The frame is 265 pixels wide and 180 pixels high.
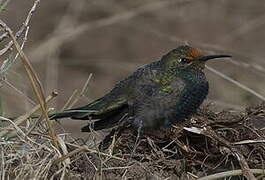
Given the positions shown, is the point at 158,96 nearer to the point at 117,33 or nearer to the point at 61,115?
the point at 61,115

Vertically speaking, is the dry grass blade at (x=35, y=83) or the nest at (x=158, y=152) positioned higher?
the dry grass blade at (x=35, y=83)

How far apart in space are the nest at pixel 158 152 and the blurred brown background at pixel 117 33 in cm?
430

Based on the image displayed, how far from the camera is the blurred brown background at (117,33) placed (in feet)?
26.9

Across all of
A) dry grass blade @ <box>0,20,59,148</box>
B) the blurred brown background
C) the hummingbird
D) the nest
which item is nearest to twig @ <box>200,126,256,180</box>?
the nest

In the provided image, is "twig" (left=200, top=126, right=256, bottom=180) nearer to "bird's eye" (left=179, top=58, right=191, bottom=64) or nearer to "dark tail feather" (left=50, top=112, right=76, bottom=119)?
"bird's eye" (left=179, top=58, right=191, bottom=64)

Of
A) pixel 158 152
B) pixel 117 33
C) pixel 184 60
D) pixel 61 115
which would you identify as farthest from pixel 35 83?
pixel 117 33

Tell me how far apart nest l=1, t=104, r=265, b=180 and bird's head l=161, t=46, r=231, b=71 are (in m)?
0.20

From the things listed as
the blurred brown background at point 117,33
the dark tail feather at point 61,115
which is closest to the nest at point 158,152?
the dark tail feather at point 61,115

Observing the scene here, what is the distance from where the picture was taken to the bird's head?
368cm

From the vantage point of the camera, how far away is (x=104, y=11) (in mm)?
9281

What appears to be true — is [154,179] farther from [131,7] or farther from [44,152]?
[131,7]

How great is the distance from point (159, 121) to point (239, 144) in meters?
0.36

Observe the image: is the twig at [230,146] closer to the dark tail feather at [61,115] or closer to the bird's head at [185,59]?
the bird's head at [185,59]

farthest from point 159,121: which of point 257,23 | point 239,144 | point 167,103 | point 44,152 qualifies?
point 257,23
